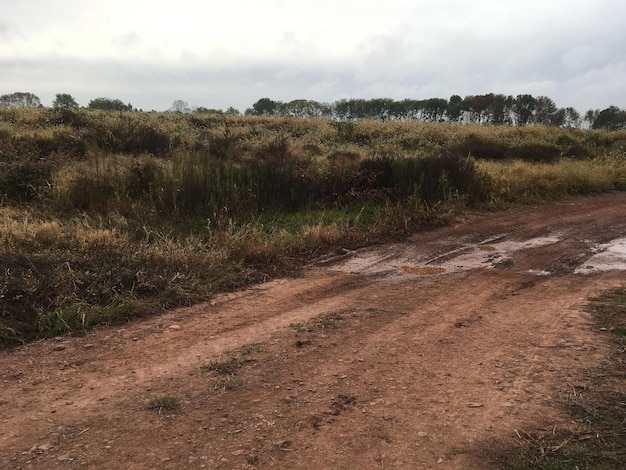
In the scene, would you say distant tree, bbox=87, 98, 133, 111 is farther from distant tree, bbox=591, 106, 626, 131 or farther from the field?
distant tree, bbox=591, 106, 626, 131

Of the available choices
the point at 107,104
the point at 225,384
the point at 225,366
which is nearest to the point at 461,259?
the point at 225,366

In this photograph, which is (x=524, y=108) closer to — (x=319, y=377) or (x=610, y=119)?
(x=610, y=119)

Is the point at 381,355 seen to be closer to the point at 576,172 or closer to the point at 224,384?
the point at 224,384

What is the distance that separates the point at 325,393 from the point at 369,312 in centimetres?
165

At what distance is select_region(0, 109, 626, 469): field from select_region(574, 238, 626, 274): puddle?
2.0 inches

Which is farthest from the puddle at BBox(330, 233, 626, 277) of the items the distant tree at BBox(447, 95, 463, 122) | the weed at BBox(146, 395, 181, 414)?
the distant tree at BBox(447, 95, 463, 122)

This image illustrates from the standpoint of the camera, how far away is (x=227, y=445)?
9.16ft

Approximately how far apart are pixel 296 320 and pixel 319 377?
1151 millimetres

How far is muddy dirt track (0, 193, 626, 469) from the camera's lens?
2.78 m

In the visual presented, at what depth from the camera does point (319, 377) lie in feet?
11.8

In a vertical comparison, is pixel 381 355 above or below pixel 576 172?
below

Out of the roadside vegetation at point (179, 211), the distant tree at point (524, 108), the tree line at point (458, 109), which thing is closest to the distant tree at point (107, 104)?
the tree line at point (458, 109)

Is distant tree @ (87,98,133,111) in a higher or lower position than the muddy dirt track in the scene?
higher

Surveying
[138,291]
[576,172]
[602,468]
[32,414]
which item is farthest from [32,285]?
[576,172]
